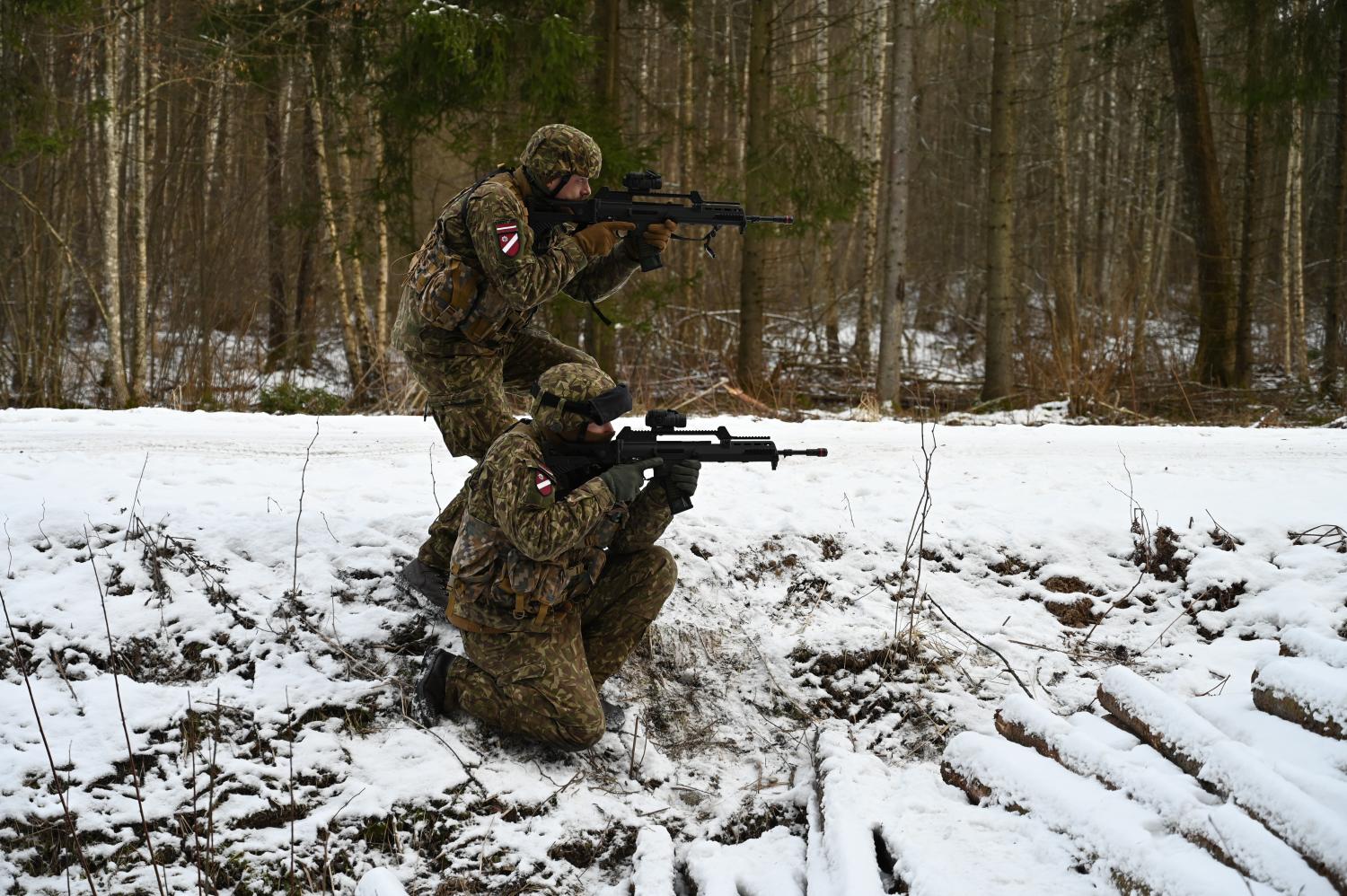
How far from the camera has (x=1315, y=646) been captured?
351cm

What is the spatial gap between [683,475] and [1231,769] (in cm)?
227

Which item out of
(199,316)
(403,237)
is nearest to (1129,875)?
(403,237)

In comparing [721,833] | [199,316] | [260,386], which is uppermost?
[199,316]

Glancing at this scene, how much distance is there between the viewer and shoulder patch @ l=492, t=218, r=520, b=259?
4.38m

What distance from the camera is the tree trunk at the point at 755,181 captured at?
11500 mm

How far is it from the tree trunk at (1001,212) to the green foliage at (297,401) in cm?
748

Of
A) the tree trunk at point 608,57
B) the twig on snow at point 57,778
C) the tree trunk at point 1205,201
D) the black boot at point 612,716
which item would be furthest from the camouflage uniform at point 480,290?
the tree trunk at point 1205,201

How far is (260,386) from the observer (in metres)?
11.2

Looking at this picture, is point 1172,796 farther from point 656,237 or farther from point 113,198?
point 113,198

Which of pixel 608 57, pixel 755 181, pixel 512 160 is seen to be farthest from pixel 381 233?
pixel 755 181

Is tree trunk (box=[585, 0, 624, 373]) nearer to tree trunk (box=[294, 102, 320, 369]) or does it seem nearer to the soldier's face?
the soldier's face

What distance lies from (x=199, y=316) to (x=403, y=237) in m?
3.17

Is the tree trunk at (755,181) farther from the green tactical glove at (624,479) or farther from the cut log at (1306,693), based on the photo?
the cut log at (1306,693)

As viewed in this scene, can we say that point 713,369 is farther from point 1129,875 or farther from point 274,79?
point 1129,875
